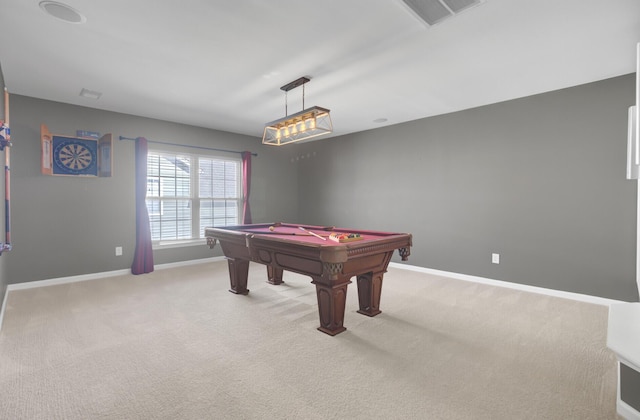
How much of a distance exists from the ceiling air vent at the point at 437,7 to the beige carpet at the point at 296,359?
2328mm

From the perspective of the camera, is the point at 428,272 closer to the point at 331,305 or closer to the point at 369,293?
the point at 369,293

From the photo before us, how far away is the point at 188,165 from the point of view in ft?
16.7

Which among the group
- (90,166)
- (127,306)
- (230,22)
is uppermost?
(230,22)

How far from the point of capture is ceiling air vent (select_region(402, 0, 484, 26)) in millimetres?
1874

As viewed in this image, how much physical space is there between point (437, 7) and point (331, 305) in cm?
224

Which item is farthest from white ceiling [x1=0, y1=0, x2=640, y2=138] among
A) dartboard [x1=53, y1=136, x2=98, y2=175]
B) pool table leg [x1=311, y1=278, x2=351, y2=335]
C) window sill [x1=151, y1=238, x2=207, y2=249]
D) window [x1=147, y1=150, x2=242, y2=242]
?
window sill [x1=151, y1=238, x2=207, y2=249]

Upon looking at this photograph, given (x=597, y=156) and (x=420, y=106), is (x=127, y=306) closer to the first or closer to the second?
(x=420, y=106)

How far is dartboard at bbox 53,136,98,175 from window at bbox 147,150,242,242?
72cm

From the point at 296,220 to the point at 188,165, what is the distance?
2.53m

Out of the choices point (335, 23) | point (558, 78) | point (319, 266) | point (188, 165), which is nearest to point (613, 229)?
point (558, 78)

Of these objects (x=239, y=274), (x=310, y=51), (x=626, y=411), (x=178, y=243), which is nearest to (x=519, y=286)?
(x=626, y=411)

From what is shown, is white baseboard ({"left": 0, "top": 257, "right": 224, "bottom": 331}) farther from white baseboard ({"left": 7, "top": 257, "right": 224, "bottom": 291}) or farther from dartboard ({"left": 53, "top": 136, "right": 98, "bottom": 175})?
dartboard ({"left": 53, "top": 136, "right": 98, "bottom": 175})

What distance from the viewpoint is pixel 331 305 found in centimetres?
246

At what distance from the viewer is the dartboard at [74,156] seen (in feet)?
12.7
